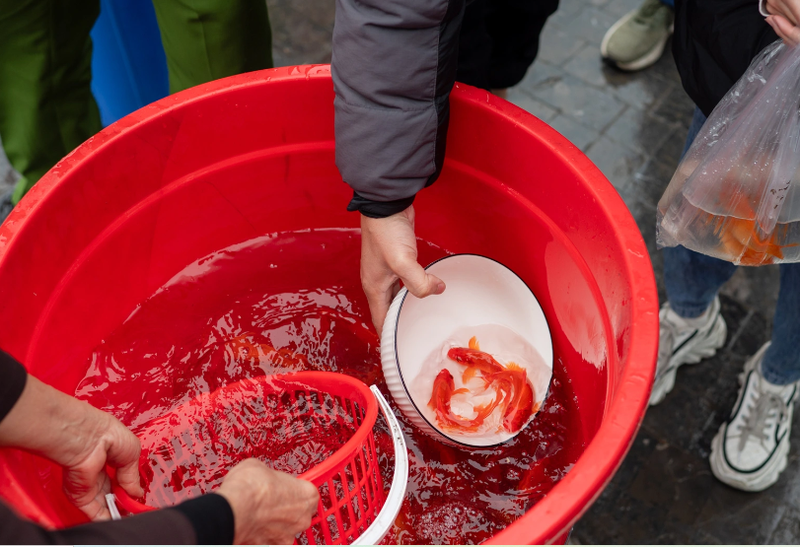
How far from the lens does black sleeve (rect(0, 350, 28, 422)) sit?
28.5 inches

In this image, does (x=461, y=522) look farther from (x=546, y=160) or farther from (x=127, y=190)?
(x=127, y=190)

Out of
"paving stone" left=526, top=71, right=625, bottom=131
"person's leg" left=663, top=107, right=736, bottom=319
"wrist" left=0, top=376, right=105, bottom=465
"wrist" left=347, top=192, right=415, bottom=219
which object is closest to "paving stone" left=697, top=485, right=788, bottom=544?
"person's leg" left=663, top=107, right=736, bottom=319

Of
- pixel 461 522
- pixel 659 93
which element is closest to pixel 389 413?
pixel 461 522

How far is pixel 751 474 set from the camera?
145cm

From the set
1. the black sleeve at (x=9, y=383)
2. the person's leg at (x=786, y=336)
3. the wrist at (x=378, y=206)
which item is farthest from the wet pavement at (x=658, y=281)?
the black sleeve at (x=9, y=383)

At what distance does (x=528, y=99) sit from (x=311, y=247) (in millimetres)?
1121

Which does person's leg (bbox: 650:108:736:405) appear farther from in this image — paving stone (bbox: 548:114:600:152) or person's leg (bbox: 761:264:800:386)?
paving stone (bbox: 548:114:600:152)

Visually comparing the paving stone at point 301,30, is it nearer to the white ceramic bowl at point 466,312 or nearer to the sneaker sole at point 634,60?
the sneaker sole at point 634,60

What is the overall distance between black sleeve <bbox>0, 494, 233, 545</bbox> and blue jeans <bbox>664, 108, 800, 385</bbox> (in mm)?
1082

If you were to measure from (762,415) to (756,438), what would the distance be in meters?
0.06

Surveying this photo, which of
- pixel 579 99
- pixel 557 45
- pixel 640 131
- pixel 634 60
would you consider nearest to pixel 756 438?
pixel 640 131

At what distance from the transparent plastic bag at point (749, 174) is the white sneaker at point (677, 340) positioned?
22.7 inches

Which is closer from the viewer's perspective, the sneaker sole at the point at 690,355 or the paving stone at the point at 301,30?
the sneaker sole at the point at 690,355

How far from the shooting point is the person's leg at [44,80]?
A: 1.36m
